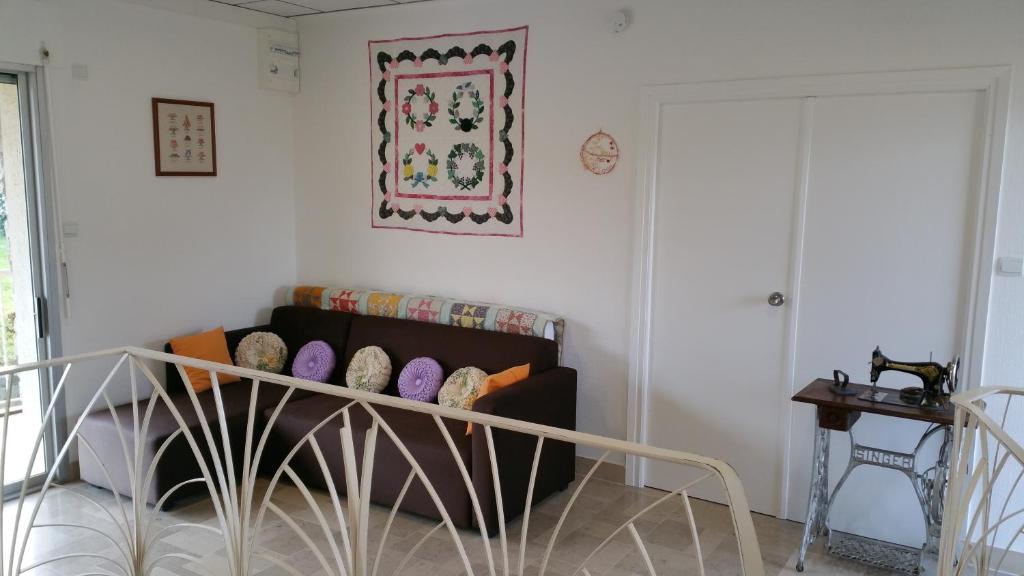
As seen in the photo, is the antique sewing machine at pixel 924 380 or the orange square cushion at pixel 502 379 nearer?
the antique sewing machine at pixel 924 380

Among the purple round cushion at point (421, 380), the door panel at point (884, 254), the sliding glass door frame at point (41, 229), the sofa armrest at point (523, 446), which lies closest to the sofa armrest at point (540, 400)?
the sofa armrest at point (523, 446)

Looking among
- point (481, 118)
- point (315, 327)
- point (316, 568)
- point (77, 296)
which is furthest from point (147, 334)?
point (481, 118)

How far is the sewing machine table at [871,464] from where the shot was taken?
10.3 ft

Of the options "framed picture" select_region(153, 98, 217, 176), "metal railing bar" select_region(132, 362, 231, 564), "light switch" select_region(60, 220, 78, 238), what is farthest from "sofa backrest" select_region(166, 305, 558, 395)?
"metal railing bar" select_region(132, 362, 231, 564)

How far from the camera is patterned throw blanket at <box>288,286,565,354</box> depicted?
13.7 ft

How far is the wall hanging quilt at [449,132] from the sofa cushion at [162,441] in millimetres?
1405

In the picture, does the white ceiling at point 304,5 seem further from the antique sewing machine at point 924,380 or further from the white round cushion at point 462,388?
the antique sewing machine at point 924,380

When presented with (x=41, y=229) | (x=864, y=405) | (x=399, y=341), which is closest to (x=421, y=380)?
(x=399, y=341)

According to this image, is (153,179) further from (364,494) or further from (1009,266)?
(1009,266)

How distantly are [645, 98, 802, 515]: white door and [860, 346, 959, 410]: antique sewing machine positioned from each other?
0.52 m

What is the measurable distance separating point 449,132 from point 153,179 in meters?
1.61

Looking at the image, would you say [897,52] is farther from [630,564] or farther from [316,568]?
[316,568]

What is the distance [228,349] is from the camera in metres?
4.62

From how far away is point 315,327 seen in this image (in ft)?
15.5
